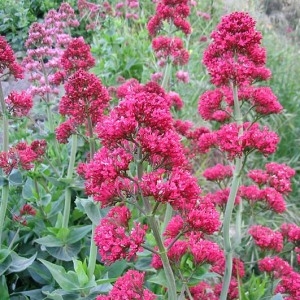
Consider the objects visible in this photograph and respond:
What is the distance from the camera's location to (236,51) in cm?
235

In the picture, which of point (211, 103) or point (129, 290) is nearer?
point (129, 290)

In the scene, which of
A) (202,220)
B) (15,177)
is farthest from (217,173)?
(202,220)

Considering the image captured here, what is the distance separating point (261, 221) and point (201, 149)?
2123 mm

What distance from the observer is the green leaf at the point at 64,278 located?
234 centimetres

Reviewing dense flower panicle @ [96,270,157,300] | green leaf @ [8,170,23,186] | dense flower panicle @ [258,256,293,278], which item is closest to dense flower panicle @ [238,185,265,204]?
dense flower panicle @ [258,256,293,278]

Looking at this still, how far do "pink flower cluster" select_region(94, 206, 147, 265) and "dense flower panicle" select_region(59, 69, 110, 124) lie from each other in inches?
29.0

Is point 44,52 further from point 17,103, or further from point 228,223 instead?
point 228,223

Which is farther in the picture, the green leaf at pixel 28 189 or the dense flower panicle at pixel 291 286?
the green leaf at pixel 28 189

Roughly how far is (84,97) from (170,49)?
5.52ft

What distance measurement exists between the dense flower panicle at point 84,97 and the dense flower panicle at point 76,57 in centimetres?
49

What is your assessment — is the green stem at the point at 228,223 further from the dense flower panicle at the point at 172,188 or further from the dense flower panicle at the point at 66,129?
the dense flower panicle at the point at 66,129

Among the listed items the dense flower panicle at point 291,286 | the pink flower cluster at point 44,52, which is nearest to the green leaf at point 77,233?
the dense flower panicle at point 291,286

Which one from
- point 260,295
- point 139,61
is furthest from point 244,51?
point 139,61

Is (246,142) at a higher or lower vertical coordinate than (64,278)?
higher
